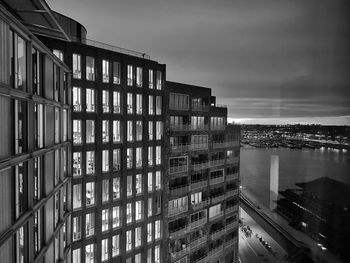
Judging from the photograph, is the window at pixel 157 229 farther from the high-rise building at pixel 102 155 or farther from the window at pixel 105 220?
the window at pixel 105 220

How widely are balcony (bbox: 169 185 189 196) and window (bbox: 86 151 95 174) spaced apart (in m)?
3.64

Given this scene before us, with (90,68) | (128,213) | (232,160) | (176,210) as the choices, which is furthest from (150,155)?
(232,160)

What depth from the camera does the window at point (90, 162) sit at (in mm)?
8883

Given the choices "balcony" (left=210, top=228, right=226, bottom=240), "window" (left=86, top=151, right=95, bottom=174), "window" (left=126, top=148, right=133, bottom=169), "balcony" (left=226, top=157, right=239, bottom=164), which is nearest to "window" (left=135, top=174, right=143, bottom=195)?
"window" (left=126, top=148, right=133, bottom=169)

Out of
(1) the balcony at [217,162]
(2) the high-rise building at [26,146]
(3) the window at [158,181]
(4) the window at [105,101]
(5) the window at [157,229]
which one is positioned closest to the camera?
(2) the high-rise building at [26,146]

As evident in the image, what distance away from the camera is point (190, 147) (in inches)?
472

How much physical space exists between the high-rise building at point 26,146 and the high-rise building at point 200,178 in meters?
5.91

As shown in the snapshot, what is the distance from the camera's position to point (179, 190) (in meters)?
11.5

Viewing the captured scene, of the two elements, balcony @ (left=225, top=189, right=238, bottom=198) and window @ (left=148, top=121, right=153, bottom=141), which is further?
balcony @ (left=225, top=189, right=238, bottom=198)

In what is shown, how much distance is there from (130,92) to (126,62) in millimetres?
1084

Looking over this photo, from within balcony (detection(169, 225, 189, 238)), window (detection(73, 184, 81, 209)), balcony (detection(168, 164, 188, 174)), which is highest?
balcony (detection(168, 164, 188, 174))

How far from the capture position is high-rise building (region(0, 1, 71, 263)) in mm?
3037

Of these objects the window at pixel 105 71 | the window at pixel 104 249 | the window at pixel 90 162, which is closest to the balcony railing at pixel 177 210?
the window at pixel 104 249

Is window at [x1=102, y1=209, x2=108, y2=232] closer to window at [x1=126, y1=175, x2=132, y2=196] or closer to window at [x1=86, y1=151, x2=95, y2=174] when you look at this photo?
window at [x1=126, y1=175, x2=132, y2=196]
